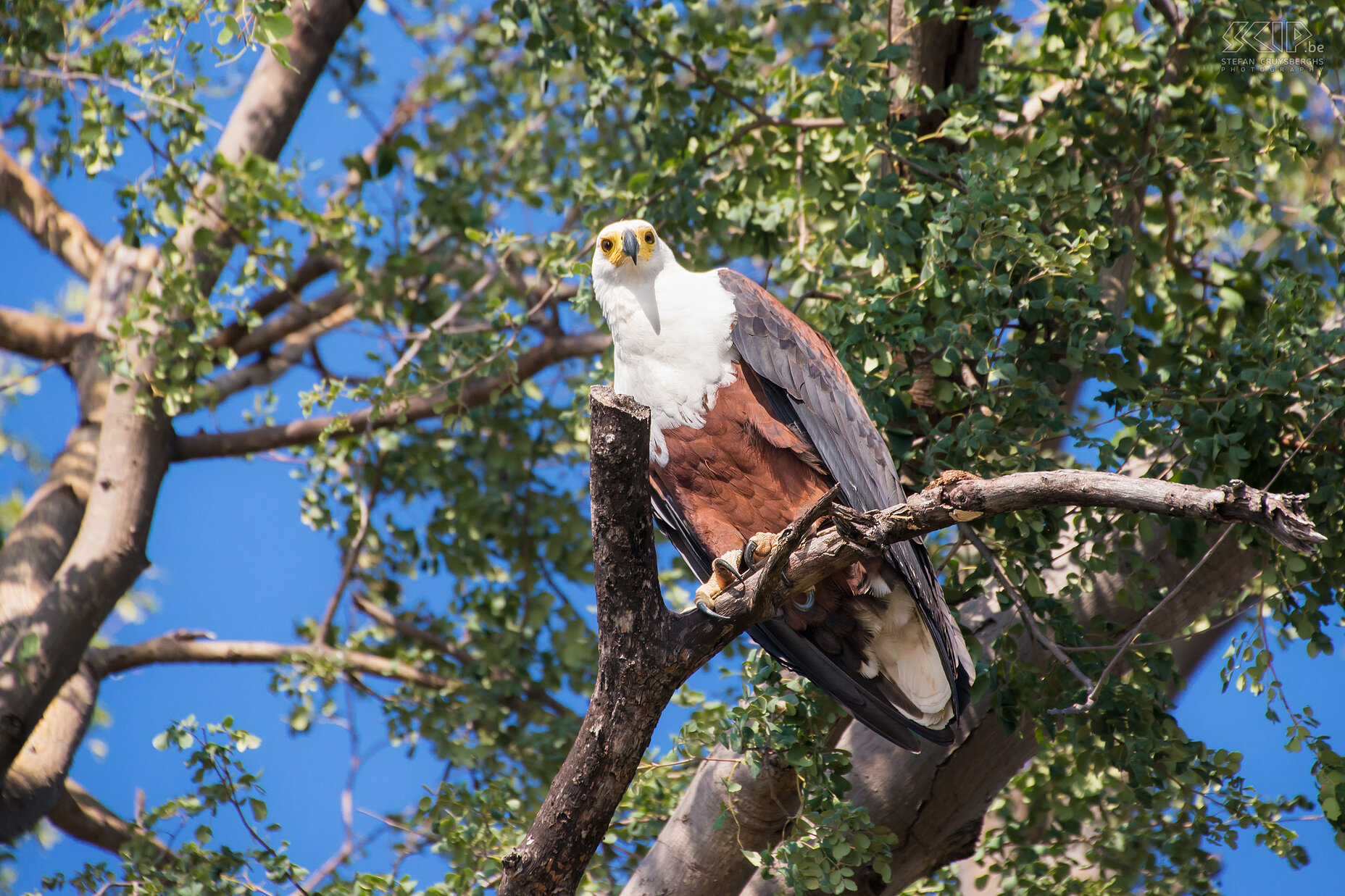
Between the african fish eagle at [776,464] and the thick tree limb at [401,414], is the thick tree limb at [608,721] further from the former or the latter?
the thick tree limb at [401,414]

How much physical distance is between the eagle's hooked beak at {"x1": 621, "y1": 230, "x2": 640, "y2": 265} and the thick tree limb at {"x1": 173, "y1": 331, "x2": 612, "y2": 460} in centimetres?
133

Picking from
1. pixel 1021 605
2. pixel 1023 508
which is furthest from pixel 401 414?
pixel 1023 508

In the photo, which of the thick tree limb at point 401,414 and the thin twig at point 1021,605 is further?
the thick tree limb at point 401,414

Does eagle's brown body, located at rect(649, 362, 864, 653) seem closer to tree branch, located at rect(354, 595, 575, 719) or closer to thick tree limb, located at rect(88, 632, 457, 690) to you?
→ tree branch, located at rect(354, 595, 575, 719)

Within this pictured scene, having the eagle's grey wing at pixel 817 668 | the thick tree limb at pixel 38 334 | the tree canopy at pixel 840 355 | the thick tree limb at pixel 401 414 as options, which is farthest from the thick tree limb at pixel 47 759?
the eagle's grey wing at pixel 817 668

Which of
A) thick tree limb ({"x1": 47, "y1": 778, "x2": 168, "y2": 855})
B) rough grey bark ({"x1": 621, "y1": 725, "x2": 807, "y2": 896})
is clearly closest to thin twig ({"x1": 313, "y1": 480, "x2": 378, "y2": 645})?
thick tree limb ({"x1": 47, "y1": 778, "x2": 168, "y2": 855})

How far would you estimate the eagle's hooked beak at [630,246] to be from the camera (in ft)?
10.2

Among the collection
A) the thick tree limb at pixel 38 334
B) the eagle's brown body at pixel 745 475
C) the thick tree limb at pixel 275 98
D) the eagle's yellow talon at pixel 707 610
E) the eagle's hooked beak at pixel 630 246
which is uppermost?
the thick tree limb at pixel 275 98

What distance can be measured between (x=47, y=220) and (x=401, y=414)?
2.57 m

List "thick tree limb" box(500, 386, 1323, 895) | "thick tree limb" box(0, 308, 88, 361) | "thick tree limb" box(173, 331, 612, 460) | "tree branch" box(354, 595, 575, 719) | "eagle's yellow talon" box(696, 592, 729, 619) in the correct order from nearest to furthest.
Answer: "thick tree limb" box(500, 386, 1323, 895), "eagle's yellow talon" box(696, 592, 729, 619), "thick tree limb" box(173, 331, 612, 460), "tree branch" box(354, 595, 575, 719), "thick tree limb" box(0, 308, 88, 361)

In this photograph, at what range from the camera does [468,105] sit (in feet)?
21.4

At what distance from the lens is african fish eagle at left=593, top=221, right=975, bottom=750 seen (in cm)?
295

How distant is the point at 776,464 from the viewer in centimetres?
300

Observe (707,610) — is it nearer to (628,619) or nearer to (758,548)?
(628,619)
